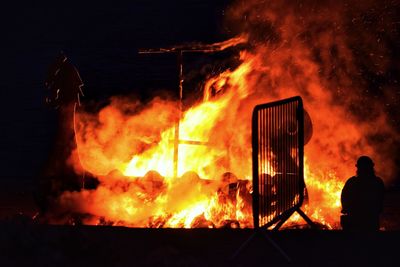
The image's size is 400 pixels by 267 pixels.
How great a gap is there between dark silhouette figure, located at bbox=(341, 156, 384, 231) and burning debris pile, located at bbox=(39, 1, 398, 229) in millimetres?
1994

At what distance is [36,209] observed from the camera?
14055 mm

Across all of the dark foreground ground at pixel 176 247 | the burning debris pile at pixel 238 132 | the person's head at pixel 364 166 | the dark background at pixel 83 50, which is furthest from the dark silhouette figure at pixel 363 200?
the dark background at pixel 83 50

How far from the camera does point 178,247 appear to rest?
912 centimetres

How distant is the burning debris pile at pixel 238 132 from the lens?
452 inches

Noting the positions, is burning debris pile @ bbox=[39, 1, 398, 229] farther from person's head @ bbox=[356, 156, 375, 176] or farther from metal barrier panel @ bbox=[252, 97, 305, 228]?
person's head @ bbox=[356, 156, 375, 176]

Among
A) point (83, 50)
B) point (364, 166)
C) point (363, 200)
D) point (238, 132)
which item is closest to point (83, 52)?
point (83, 50)

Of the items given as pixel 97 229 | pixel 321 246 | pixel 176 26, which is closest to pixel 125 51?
pixel 176 26

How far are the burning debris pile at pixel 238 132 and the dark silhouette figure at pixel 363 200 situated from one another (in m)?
1.99

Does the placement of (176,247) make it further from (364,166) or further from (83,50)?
(83,50)

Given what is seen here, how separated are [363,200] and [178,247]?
9.13 ft

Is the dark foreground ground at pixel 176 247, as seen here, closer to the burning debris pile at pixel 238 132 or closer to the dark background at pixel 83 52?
the burning debris pile at pixel 238 132

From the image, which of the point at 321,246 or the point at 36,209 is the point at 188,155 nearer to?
the point at 36,209

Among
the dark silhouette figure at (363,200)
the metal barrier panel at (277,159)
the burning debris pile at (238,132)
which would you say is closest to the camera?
the metal barrier panel at (277,159)

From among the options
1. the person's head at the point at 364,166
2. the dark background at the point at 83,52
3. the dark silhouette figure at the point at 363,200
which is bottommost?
the dark silhouette figure at the point at 363,200
